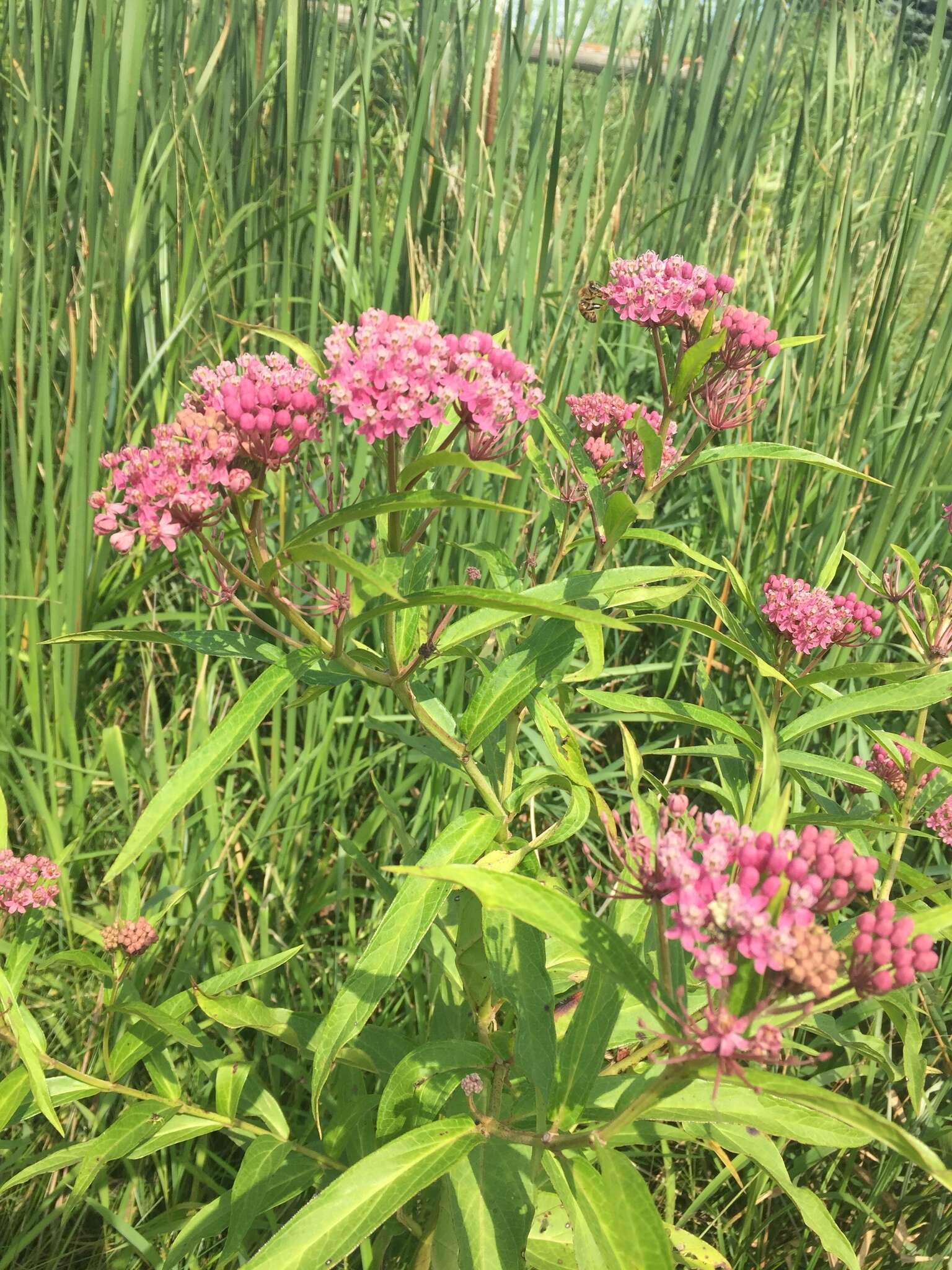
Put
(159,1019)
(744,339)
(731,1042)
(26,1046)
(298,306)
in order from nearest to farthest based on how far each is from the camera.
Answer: (731,1042) → (26,1046) → (159,1019) → (744,339) → (298,306)

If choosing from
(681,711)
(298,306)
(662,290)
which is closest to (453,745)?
(681,711)

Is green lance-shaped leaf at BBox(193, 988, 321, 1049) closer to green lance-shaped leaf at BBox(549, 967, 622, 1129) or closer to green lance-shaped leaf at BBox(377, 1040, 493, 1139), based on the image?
green lance-shaped leaf at BBox(377, 1040, 493, 1139)

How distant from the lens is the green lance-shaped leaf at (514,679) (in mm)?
1477

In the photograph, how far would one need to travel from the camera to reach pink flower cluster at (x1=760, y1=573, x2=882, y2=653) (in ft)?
6.17

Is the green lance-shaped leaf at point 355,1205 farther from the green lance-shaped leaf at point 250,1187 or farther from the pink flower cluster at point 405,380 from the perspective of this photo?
the pink flower cluster at point 405,380

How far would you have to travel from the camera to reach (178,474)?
1.37m

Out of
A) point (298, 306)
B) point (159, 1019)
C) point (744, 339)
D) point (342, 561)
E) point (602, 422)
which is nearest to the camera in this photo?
point (342, 561)

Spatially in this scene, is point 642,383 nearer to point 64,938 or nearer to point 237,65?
point 237,65

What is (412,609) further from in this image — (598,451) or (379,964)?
(598,451)

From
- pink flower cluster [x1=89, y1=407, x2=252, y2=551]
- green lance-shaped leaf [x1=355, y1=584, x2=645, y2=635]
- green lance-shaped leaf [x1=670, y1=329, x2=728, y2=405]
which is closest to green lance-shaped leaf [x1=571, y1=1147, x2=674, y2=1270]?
green lance-shaped leaf [x1=355, y1=584, x2=645, y2=635]

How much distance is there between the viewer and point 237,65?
3143mm

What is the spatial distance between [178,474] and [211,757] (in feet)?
1.30

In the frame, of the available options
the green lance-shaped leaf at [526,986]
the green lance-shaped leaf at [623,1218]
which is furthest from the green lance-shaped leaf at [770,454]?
the green lance-shaped leaf at [623,1218]

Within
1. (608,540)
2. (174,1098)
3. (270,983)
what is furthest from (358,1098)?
(608,540)
